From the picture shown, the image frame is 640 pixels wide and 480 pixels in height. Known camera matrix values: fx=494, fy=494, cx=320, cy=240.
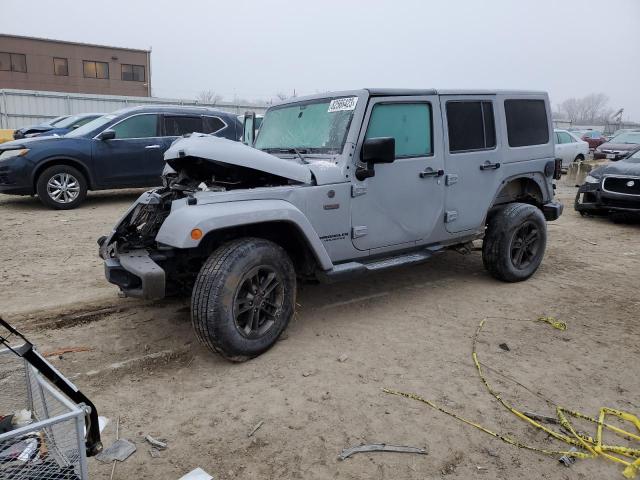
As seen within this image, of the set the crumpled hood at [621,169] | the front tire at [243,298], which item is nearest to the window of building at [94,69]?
the crumpled hood at [621,169]

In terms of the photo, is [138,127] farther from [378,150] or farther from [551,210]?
[551,210]

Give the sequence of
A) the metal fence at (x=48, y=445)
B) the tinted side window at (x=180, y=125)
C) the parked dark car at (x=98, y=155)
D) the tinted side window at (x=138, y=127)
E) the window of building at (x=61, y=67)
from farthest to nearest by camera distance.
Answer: the window of building at (x=61, y=67), the tinted side window at (x=180, y=125), the tinted side window at (x=138, y=127), the parked dark car at (x=98, y=155), the metal fence at (x=48, y=445)

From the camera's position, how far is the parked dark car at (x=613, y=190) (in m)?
8.39

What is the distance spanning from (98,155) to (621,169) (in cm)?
920

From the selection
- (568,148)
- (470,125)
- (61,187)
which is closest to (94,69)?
(61,187)

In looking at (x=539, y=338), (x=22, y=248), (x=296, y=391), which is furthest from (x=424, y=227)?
(x=22, y=248)

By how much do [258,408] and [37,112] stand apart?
19.7 metres

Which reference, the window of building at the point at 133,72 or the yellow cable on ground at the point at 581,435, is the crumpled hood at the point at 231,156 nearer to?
the yellow cable on ground at the point at 581,435

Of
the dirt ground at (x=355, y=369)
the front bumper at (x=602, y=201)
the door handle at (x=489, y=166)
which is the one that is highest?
the door handle at (x=489, y=166)

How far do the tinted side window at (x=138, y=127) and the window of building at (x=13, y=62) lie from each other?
99.1ft

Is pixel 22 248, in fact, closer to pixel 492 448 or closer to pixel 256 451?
pixel 256 451

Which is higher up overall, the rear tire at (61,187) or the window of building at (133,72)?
the window of building at (133,72)

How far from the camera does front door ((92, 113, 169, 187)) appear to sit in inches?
A: 348

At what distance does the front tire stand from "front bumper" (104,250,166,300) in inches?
9.8
